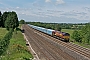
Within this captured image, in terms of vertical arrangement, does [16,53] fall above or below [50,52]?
above

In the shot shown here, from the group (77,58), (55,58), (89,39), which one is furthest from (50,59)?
(89,39)

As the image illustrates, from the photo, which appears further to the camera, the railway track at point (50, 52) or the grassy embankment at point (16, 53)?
the railway track at point (50, 52)

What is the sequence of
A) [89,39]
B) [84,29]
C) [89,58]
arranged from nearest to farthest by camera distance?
[89,58]
[89,39]
[84,29]

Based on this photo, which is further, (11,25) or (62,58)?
(11,25)

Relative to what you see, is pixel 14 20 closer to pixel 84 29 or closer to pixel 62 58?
pixel 84 29

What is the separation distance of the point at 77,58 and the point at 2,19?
112132 mm

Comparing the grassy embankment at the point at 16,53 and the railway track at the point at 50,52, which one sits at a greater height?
the grassy embankment at the point at 16,53

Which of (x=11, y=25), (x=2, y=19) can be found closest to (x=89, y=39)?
(x=11, y=25)

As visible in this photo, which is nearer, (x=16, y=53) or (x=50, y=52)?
(x=16, y=53)

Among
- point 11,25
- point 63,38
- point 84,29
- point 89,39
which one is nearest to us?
point 63,38

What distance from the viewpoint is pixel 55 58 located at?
30203mm

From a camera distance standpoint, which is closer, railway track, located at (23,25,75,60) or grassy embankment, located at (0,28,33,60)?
grassy embankment, located at (0,28,33,60)

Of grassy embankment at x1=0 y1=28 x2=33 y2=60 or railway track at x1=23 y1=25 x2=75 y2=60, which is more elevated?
grassy embankment at x1=0 y1=28 x2=33 y2=60

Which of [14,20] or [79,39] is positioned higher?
[14,20]
